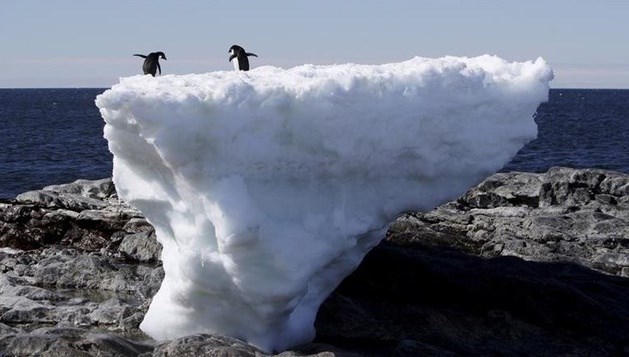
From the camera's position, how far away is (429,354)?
12406 mm

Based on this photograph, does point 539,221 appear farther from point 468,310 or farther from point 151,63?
point 151,63

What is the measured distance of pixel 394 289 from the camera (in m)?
15.1

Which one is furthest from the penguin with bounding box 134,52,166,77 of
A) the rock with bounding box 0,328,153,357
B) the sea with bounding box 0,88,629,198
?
the rock with bounding box 0,328,153,357

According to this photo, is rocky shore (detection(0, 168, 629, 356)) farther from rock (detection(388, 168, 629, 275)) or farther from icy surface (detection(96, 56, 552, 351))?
icy surface (detection(96, 56, 552, 351))

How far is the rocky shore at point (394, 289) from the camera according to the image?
515 inches

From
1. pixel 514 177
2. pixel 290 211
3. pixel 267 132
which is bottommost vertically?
pixel 514 177

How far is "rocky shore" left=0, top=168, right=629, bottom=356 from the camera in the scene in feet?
42.9

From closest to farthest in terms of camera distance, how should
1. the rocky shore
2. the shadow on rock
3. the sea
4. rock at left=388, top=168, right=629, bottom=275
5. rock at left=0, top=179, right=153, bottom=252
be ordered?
the rocky shore < the shadow on rock < rock at left=388, top=168, right=629, bottom=275 < rock at left=0, top=179, right=153, bottom=252 < the sea

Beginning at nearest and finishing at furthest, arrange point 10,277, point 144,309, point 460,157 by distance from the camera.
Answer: point 460,157 → point 144,309 → point 10,277

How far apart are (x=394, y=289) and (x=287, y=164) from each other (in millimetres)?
3454

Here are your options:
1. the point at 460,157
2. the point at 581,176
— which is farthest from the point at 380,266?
the point at 581,176

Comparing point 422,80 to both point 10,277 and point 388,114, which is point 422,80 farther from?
point 10,277

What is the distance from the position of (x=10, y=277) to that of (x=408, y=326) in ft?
21.6

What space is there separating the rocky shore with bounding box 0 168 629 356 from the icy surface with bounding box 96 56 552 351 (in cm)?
64
